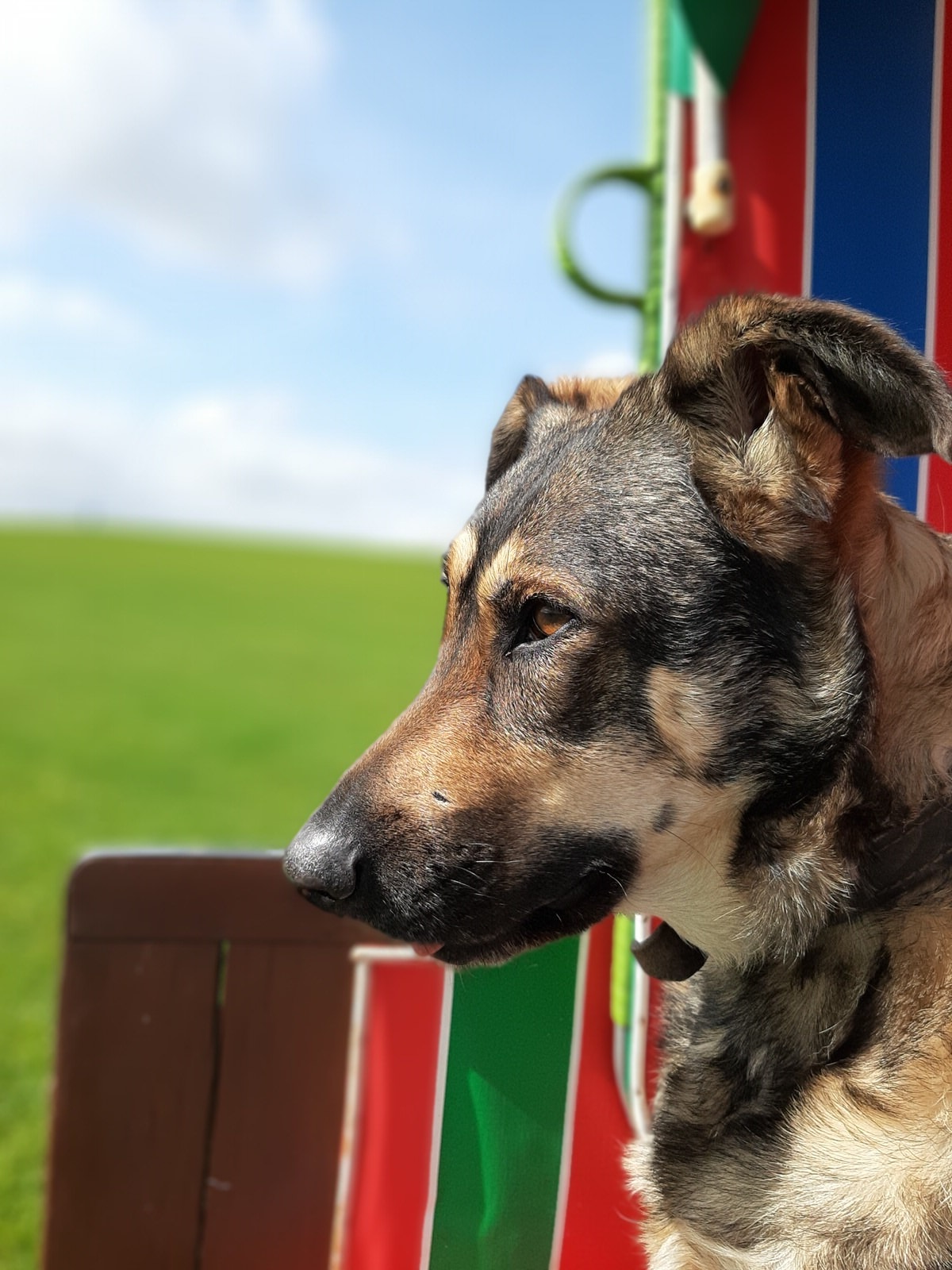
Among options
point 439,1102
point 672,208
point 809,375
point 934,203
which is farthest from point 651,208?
point 439,1102

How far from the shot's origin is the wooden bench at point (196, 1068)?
2975mm

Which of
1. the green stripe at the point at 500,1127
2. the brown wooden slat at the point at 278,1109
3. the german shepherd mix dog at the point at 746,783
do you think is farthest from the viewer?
the brown wooden slat at the point at 278,1109

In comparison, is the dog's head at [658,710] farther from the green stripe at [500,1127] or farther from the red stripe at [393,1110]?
the red stripe at [393,1110]

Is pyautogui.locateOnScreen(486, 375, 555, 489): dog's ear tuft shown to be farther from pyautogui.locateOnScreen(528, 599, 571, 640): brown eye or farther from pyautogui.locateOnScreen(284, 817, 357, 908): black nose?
pyautogui.locateOnScreen(284, 817, 357, 908): black nose

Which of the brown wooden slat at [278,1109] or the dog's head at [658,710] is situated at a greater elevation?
the dog's head at [658,710]

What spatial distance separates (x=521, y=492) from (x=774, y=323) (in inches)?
23.5

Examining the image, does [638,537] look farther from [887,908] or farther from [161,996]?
[161,996]

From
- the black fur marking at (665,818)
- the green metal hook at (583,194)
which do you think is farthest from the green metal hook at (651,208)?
the black fur marking at (665,818)

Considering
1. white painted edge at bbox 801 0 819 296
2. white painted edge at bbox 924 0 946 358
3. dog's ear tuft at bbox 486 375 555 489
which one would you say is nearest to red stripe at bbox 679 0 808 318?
white painted edge at bbox 801 0 819 296

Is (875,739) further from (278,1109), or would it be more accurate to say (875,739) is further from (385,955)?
(278,1109)

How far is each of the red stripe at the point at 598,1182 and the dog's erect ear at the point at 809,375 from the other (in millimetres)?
1571

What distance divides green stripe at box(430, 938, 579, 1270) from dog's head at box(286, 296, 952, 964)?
0.50 meters

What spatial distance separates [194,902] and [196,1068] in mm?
427

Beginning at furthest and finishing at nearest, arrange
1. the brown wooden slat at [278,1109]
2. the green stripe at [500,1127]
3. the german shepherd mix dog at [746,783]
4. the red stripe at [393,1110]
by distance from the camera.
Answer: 1. the brown wooden slat at [278,1109]
2. the red stripe at [393,1110]
3. the green stripe at [500,1127]
4. the german shepherd mix dog at [746,783]
